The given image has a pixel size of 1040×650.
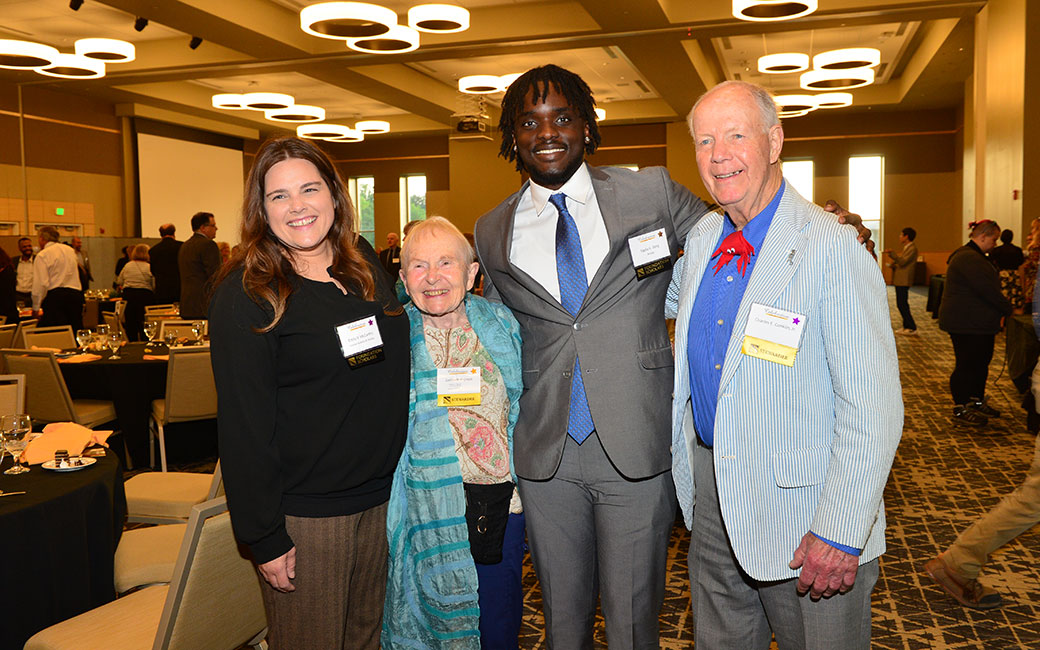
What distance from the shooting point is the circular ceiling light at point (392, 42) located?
982 cm

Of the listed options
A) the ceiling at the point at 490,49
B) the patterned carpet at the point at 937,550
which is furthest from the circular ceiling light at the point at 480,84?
the patterned carpet at the point at 937,550

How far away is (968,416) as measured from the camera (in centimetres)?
674

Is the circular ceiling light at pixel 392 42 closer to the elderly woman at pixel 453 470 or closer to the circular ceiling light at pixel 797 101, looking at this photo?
the circular ceiling light at pixel 797 101

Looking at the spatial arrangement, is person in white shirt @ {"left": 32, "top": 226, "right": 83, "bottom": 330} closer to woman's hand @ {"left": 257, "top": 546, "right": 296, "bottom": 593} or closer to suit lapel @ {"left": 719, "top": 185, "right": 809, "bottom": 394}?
woman's hand @ {"left": 257, "top": 546, "right": 296, "bottom": 593}

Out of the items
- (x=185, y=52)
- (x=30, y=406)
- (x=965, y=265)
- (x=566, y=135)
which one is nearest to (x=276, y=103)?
(x=185, y=52)

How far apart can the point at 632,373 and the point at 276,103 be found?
13.8m

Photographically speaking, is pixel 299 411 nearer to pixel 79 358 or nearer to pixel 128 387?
pixel 128 387

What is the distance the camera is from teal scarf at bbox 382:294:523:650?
2080 millimetres

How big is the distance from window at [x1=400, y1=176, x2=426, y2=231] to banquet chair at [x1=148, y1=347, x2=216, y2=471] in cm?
1866

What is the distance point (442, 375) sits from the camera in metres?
2.10

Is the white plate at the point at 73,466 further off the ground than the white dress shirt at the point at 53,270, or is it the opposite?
the white dress shirt at the point at 53,270

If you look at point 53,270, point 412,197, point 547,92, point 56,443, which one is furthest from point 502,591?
point 412,197

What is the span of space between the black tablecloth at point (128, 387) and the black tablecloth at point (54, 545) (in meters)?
2.62

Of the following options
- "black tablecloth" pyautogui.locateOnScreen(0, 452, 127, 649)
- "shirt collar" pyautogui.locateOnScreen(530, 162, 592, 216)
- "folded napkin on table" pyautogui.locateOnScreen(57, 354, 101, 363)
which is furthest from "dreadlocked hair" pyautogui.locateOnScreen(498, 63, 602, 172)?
"folded napkin on table" pyautogui.locateOnScreen(57, 354, 101, 363)
